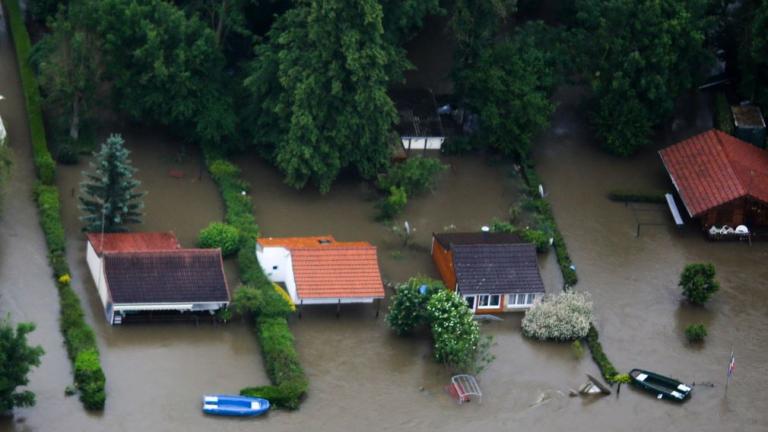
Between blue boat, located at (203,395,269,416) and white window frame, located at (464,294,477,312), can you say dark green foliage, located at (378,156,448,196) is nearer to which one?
white window frame, located at (464,294,477,312)

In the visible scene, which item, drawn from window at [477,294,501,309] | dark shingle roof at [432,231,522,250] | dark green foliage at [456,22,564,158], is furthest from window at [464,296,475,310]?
dark green foliage at [456,22,564,158]

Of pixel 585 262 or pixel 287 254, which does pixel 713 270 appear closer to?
pixel 585 262

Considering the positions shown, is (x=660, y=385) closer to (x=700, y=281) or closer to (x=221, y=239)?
(x=700, y=281)

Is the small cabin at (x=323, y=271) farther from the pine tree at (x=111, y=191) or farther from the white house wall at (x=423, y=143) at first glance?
the white house wall at (x=423, y=143)

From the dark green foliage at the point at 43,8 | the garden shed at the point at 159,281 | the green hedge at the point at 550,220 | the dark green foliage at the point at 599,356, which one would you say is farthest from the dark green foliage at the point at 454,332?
the dark green foliage at the point at 43,8

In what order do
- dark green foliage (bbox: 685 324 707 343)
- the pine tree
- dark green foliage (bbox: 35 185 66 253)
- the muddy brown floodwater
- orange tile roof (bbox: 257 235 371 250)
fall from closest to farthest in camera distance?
the muddy brown floodwater → the pine tree → dark green foliage (bbox: 685 324 707 343) → orange tile roof (bbox: 257 235 371 250) → dark green foliage (bbox: 35 185 66 253)

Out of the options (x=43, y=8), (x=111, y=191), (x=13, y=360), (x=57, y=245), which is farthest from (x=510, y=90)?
(x=13, y=360)
